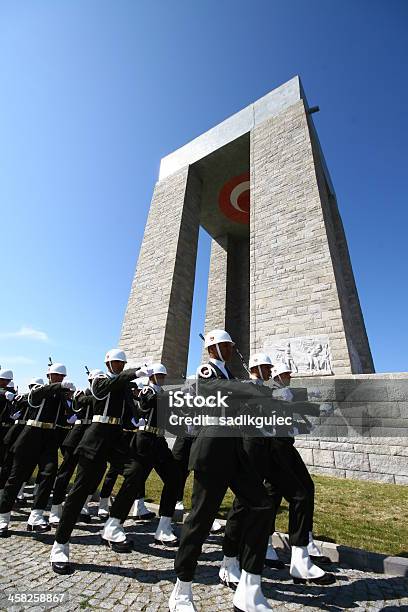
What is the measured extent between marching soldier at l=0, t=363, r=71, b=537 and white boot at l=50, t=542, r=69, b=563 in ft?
4.78

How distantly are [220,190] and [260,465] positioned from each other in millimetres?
19702

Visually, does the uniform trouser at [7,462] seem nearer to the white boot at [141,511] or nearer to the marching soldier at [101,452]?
the white boot at [141,511]

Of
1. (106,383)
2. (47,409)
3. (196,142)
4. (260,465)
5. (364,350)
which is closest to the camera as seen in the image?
(260,465)

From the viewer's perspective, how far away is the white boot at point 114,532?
151 inches

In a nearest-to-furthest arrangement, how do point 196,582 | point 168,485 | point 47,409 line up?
point 196,582 < point 168,485 < point 47,409

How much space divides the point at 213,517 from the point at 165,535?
1930mm

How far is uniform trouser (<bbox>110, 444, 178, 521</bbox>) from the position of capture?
397cm

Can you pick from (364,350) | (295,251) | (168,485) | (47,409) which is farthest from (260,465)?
(364,350)

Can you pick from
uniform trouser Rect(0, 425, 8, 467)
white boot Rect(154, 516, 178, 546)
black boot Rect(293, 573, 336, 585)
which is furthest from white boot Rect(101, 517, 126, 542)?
uniform trouser Rect(0, 425, 8, 467)

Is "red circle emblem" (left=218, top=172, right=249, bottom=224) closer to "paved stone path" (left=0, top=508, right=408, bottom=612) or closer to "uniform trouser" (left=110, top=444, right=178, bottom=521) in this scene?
"uniform trouser" (left=110, top=444, right=178, bottom=521)

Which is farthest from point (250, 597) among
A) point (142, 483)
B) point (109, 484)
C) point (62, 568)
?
point (109, 484)

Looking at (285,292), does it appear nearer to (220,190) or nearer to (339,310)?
(339,310)

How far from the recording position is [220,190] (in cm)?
2078

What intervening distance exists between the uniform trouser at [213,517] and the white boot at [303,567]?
2.72 feet
